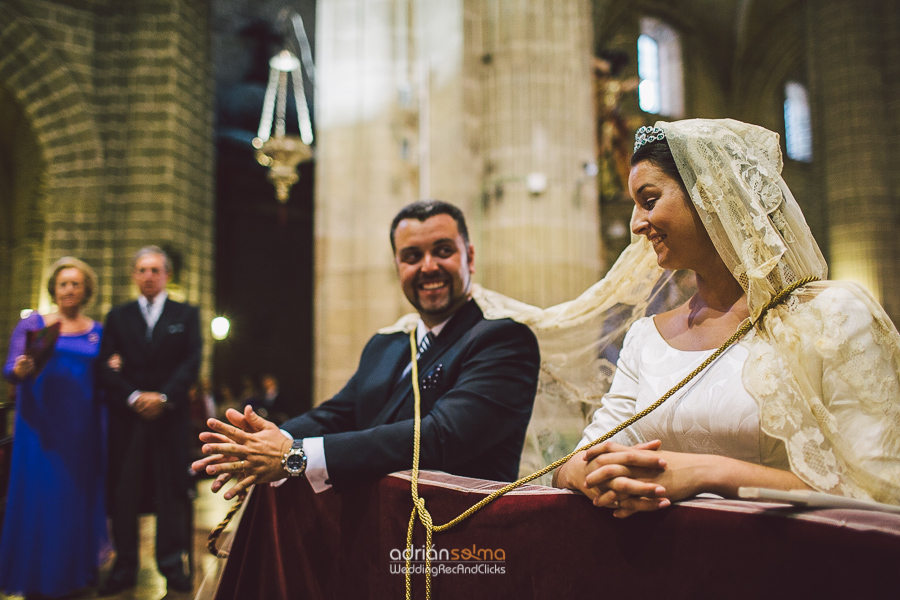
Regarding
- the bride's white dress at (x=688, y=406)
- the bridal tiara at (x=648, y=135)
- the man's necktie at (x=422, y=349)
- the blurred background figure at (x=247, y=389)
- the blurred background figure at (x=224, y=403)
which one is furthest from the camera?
Answer: the blurred background figure at (x=247, y=389)

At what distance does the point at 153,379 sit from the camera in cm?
371

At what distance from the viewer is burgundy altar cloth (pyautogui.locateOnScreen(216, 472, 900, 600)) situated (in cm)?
100

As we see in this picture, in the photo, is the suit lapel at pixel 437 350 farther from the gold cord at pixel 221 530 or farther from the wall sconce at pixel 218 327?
the wall sconce at pixel 218 327

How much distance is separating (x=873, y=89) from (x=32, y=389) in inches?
574

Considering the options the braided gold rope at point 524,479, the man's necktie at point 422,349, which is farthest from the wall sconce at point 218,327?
the braided gold rope at point 524,479

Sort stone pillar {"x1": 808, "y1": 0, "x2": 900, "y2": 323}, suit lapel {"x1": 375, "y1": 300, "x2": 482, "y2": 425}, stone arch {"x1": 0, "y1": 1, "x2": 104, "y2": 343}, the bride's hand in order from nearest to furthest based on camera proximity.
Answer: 1. the bride's hand
2. suit lapel {"x1": 375, "y1": 300, "x2": 482, "y2": 425}
3. stone arch {"x1": 0, "y1": 1, "x2": 104, "y2": 343}
4. stone pillar {"x1": 808, "y1": 0, "x2": 900, "y2": 323}

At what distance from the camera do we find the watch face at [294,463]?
5.50 feet

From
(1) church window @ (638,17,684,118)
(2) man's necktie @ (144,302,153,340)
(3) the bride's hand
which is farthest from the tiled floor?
(1) church window @ (638,17,684,118)

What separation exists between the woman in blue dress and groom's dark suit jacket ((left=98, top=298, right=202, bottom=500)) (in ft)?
0.68

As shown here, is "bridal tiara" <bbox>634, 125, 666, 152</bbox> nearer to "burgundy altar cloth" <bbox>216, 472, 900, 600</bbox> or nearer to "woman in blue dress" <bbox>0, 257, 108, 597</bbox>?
"burgundy altar cloth" <bbox>216, 472, 900, 600</bbox>

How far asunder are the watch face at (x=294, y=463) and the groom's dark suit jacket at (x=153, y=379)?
7.53 feet

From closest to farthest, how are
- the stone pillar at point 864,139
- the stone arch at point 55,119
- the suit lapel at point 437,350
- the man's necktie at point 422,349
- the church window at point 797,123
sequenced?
the suit lapel at point 437,350 < the man's necktie at point 422,349 < the stone arch at point 55,119 < the stone pillar at point 864,139 < the church window at point 797,123

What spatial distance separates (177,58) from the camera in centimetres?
1008

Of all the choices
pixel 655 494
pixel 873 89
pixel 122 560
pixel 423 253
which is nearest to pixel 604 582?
pixel 655 494
